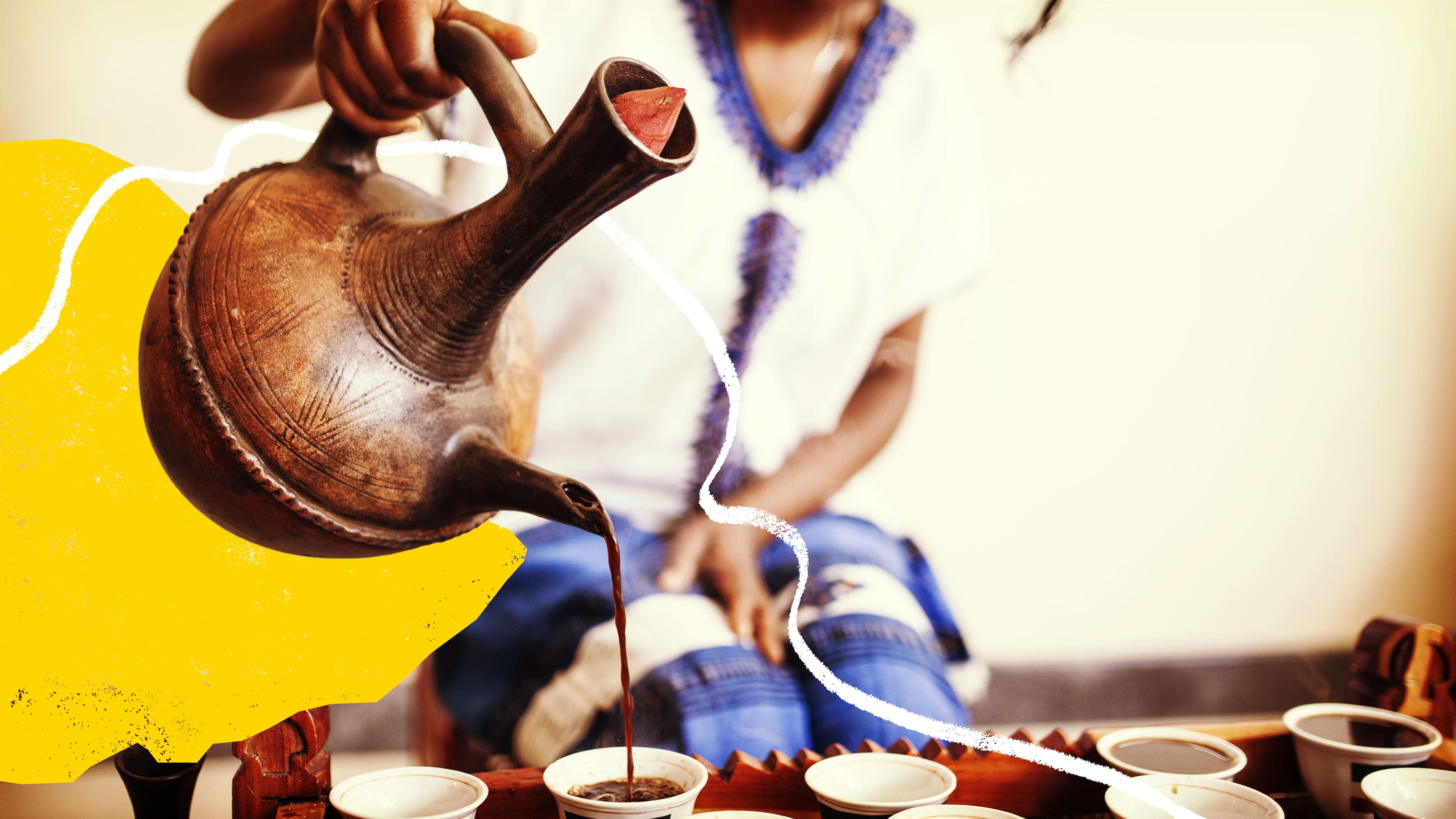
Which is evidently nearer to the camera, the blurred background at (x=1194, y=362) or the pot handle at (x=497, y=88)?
the pot handle at (x=497, y=88)

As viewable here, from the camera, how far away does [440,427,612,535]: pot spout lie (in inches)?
27.9

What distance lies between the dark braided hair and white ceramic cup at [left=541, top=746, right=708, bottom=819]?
1165 mm

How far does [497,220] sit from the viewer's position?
671mm

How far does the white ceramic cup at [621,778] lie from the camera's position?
0.77 m

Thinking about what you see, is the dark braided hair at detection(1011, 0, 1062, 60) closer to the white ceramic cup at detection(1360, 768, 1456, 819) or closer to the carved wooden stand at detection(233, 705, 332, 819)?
the white ceramic cup at detection(1360, 768, 1456, 819)

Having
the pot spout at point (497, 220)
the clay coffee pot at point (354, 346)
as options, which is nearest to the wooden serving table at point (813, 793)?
the clay coffee pot at point (354, 346)

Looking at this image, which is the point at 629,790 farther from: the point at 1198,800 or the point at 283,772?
the point at 1198,800

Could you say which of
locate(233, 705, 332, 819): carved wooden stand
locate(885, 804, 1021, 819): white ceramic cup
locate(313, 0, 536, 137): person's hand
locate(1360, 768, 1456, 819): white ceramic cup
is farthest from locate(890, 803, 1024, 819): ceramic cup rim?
Result: locate(313, 0, 536, 137): person's hand

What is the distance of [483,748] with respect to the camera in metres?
1.34

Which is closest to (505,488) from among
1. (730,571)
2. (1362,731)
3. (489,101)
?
(489,101)

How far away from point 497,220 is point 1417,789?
896mm

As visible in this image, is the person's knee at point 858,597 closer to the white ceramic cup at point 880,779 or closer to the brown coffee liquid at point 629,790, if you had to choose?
the white ceramic cup at point 880,779

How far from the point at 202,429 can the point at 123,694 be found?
654mm


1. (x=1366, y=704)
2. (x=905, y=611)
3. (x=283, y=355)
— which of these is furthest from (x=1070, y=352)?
(x=283, y=355)
